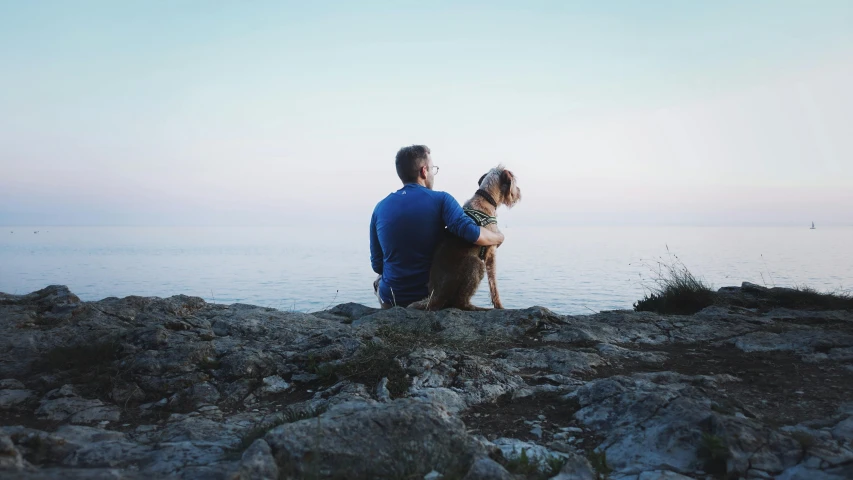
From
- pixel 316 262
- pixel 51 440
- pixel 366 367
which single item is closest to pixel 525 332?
pixel 366 367

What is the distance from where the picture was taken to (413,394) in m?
3.04

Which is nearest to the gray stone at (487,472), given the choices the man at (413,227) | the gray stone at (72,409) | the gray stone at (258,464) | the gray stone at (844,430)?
the gray stone at (258,464)

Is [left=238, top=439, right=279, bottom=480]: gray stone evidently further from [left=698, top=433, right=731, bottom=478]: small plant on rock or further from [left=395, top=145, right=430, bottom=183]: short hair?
[left=395, top=145, right=430, bottom=183]: short hair

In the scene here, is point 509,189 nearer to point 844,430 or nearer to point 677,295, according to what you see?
point 677,295

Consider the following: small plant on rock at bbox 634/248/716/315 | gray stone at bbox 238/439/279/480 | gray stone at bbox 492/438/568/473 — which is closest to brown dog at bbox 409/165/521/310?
small plant on rock at bbox 634/248/716/315

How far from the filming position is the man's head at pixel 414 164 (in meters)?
6.19

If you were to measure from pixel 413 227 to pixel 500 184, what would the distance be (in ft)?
6.23

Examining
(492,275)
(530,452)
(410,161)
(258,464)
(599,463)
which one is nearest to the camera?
(258,464)

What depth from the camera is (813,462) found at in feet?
7.01

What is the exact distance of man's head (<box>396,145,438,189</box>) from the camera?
6188 mm

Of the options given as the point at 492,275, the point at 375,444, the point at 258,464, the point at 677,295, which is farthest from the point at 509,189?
the point at 258,464

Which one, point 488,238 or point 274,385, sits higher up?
point 488,238

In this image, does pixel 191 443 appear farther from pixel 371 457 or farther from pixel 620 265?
pixel 620 265

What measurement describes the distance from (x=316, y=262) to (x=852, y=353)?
24301 millimetres
